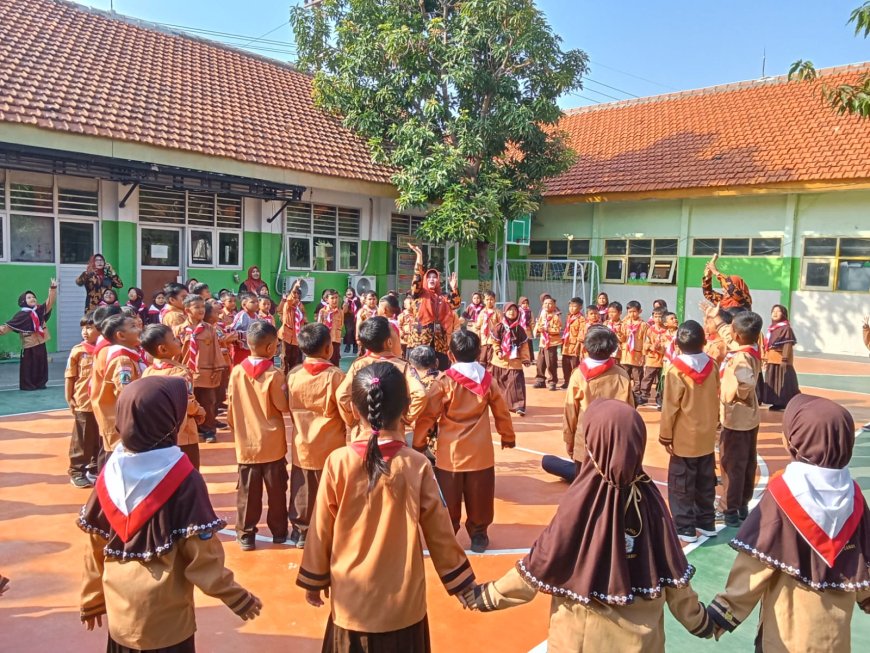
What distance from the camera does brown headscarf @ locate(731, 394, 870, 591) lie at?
7.11 ft

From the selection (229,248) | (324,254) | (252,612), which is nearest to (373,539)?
(252,612)

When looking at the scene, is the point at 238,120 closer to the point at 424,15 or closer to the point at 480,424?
the point at 424,15

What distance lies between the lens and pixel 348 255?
1538cm

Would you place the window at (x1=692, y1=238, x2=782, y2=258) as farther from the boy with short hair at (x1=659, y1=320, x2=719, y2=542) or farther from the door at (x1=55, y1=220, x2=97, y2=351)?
the door at (x1=55, y1=220, x2=97, y2=351)

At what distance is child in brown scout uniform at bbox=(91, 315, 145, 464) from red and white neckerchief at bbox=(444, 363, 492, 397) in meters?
2.07

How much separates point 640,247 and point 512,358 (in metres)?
10.1

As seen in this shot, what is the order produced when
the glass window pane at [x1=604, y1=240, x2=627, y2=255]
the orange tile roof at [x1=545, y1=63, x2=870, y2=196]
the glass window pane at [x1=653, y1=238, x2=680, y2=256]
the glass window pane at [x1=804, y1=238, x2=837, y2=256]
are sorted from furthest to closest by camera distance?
the glass window pane at [x1=604, y1=240, x2=627, y2=255], the glass window pane at [x1=653, y1=238, x2=680, y2=256], the glass window pane at [x1=804, y1=238, x2=837, y2=256], the orange tile roof at [x1=545, y1=63, x2=870, y2=196]

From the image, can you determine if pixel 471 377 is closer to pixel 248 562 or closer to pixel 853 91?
pixel 248 562

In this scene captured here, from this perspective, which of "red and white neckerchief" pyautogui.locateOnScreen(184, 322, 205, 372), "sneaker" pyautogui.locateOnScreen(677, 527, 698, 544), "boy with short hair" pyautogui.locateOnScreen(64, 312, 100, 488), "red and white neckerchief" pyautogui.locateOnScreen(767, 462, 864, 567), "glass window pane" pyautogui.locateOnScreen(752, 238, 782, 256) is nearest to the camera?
"red and white neckerchief" pyautogui.locateOnScreen(767, 462, 864, 567)

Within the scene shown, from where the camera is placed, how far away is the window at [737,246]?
49.0 feet

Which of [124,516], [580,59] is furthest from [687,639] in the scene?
[580,59]

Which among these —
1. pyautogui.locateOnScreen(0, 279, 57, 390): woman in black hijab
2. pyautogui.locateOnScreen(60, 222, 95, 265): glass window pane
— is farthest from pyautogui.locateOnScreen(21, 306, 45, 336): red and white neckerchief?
pyautogui.locateOnScreen(60, 222, 95, 265): glass window pane

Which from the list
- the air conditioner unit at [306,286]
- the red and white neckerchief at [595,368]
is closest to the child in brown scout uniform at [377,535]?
the red and white neckerchief at [595,368]

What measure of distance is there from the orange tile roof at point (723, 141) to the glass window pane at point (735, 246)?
1559 mm
